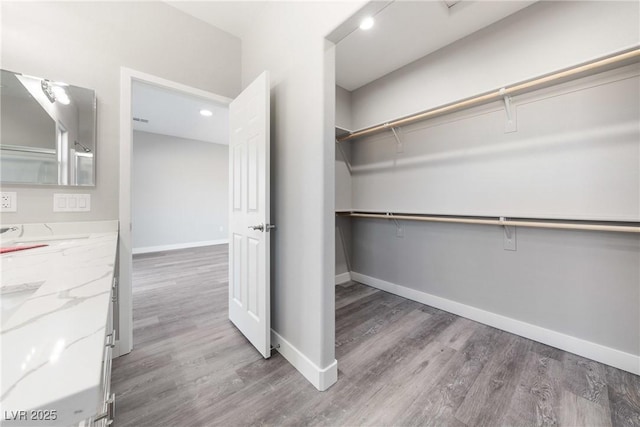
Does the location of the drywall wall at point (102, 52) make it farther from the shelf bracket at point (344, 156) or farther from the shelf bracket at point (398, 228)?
the shelf bracket at point (398, 228)

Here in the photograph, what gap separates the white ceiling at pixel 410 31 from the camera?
1.85m

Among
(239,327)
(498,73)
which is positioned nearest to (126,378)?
(239,327)

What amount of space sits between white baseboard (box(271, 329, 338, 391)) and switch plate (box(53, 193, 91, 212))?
1642mm

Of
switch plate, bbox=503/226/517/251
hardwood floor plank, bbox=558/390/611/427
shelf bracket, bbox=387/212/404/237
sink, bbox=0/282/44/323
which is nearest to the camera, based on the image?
sink, bbox=0/282/44/323

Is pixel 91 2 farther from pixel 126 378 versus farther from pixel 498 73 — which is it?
pixel 498 73

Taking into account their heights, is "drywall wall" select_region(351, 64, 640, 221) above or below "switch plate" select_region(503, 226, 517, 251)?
above

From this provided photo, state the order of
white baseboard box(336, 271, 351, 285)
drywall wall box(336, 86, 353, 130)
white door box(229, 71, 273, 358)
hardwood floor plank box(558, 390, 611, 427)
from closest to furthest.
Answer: hardwood floor plank box(558, 390, 611, 427)
white door box(229, 71, 273, 358)
drywall wall box(336, 86, 353, 130)
white baseboard box(336, 271, 351, 285)

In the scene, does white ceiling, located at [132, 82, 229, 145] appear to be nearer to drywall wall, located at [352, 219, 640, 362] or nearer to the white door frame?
the white door frame

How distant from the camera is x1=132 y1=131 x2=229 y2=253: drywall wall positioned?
5.19 m

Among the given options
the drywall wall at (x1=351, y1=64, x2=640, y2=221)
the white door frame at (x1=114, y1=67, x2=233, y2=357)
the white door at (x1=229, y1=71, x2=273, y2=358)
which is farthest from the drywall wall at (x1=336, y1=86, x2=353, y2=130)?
the white door frame at (x1=114, y1=67, x2=233, y2=357)

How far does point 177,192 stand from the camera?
568 cm

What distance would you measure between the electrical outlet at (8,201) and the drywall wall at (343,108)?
2806 mm

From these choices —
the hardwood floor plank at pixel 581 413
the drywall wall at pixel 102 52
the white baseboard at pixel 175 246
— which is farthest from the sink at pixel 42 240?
the white baseboard at pixel 175 246

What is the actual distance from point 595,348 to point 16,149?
3957mm
